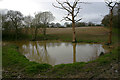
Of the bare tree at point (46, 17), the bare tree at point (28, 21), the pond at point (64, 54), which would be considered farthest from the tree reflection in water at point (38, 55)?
the bare tree at point (28, 21)

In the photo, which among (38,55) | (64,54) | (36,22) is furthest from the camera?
(36,22)

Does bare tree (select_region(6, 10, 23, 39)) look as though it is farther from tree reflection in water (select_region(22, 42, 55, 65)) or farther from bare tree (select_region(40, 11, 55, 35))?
tree reflection in water (select_region(22, 42, 55, 65))

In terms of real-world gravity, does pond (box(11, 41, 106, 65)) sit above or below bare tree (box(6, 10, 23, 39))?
below

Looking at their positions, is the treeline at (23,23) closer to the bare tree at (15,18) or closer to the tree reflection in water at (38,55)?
the bare tree at (15,18)

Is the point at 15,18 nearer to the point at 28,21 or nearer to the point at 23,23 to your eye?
the point at 23,23

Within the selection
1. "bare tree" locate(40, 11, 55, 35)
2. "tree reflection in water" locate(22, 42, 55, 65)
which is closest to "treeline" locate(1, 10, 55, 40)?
"bare tree" locate(40, 11, 55, 35)

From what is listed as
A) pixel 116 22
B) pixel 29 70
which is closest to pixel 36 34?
pixel 29 70

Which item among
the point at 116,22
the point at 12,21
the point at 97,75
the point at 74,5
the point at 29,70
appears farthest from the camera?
the point at 12,21

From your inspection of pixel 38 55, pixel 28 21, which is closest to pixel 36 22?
pixel 28 21

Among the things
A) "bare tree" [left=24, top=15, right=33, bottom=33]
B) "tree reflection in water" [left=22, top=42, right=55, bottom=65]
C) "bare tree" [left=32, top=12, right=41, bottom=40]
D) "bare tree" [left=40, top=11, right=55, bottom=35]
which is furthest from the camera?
"bare tree" [left=24, top=15, right=33, bottom=33]

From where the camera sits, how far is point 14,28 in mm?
22922

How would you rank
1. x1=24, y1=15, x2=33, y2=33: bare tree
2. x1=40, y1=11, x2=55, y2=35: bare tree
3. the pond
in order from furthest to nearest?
x1=24, y1=15, x2=33, y2=33: bare tree
x1=40, y1=11, x2=55, y2=35: bare tree
the pond

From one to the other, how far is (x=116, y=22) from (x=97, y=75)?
2734 millimetres

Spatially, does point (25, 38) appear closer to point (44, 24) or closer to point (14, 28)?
point (14, 28)
